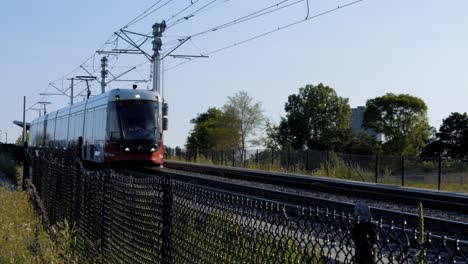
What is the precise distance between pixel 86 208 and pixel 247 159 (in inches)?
1399

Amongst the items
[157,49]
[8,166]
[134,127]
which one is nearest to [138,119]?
[134,127]

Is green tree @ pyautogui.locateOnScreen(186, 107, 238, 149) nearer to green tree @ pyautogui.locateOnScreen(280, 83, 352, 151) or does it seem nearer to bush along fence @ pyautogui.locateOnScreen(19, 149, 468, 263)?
green tree @ pyautogui.locateOnScreen(280, 83, 352, 151)

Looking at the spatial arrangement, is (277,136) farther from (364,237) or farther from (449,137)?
(364,237)

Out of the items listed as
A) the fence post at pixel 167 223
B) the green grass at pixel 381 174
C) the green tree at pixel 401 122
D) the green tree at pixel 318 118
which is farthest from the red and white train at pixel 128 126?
the green tree at pixel 318 118


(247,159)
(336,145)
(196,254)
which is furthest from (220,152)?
(196,254)

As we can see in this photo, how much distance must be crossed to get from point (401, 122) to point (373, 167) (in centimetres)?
4566

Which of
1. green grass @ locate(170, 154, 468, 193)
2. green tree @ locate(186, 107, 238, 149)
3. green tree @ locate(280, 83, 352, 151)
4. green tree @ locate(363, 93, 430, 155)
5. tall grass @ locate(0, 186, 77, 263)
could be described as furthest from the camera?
green tree @ locate(280, 83, 352, 151)

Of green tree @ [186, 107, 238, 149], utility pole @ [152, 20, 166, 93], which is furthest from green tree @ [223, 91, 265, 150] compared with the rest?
utility pole @ [152, 20, 166, 93]

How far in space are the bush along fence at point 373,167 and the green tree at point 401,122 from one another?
34569 millimetres

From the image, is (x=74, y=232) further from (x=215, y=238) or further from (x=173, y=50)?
(x=173, y=50)

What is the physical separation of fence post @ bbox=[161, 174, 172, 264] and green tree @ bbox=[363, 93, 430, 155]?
231ft

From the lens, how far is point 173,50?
38.7 meters

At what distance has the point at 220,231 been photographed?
4.13 meters

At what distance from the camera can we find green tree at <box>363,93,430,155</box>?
74375 millimetres
